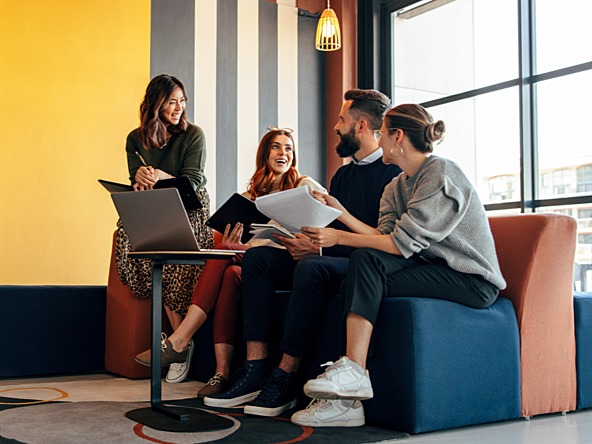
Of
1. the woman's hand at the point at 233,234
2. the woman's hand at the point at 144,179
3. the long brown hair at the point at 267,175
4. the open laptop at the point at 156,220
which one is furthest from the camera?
the long brown hair at the point at 267,175

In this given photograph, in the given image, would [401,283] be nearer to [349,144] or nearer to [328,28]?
[349,144]

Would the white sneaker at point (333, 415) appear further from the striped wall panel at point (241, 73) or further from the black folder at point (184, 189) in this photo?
the striped wall panel at point (241, 73)

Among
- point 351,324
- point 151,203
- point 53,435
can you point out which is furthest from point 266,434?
point 151,203

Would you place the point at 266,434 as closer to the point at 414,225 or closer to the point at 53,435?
the point at 53,435

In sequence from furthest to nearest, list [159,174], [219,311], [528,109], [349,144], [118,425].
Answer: [528,109] → [159,174] → [219,311] → [349,144] → [118,425]

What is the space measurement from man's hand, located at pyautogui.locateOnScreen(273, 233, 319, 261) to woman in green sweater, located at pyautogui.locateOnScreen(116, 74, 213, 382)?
814 millimetres

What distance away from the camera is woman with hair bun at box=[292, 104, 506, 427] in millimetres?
2385

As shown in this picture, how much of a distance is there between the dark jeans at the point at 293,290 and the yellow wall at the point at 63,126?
85.3 inches

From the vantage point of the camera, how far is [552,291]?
2.74 m

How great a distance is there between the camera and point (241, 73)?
5.44m

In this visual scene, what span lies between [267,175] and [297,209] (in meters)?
1.06

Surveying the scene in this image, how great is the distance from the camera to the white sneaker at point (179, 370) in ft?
11.5

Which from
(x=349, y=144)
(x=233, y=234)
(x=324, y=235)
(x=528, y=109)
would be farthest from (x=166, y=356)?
(x=528, y=109)

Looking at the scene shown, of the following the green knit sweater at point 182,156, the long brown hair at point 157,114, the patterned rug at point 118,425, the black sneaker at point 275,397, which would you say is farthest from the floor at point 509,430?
the long brown hair at point 157,114
